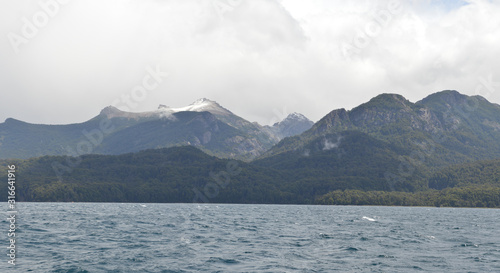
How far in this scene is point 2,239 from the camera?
285 ft

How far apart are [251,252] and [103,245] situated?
26827 millimetres

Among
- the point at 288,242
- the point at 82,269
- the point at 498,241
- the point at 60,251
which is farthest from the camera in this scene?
the point at 498,241

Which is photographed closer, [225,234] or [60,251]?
[60,251]

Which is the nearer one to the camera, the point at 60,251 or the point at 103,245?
the point at 60,251

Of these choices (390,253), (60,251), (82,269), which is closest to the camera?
(82,269)

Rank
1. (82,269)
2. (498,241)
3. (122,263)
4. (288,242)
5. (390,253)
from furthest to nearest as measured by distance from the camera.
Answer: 1. (498,241)
2. (288,242)
3. (390,253)
4. (122,263)
5. (82,269)

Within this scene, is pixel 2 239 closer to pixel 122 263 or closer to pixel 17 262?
pixel 17 262

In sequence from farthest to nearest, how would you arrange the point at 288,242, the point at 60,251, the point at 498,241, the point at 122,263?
the point at 498,241 → the point at 288,242 → the point at 60,251 → the point at 122,263

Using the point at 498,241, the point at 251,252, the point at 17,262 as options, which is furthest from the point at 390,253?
the point at 17,262

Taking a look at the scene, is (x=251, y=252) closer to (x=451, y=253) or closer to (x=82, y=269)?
(x=82, y=269)

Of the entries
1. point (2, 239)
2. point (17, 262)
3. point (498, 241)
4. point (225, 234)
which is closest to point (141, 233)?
point (225, 234)

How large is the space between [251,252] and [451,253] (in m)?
35.2

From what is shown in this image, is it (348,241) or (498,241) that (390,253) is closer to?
(348,241)

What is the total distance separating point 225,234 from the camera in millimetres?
111062
